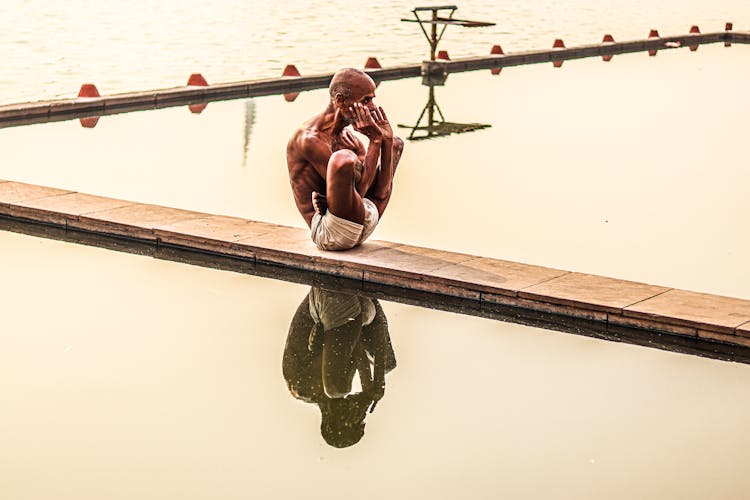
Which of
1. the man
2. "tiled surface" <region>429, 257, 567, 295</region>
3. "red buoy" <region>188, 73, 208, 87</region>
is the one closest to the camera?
"tiled surface" <region>429, 257, 567, 295</region>

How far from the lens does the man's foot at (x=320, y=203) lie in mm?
6219

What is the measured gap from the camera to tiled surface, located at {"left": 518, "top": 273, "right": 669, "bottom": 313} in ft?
18.4

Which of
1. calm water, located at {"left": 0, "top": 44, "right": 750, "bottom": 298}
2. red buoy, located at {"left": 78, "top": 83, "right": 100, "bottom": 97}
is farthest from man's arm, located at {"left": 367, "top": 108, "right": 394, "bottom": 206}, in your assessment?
red buoy, located at {"left": 78, "top": 83, "right": 100, "bottom": 97}

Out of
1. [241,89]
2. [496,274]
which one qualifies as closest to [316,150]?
[496,274]

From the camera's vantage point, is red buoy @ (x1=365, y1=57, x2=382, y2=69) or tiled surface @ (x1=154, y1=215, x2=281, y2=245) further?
red buoy @ (x1=365, y1=57, x2=382, y2=69)

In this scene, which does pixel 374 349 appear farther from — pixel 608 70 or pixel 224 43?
pixel 224 43

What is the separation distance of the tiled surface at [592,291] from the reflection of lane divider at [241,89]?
6262mm

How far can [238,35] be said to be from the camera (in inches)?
811

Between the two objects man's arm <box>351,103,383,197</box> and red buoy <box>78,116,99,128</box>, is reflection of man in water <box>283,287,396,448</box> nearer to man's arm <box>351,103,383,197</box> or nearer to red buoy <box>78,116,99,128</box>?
man's arm <box>351,103,383,197</box>

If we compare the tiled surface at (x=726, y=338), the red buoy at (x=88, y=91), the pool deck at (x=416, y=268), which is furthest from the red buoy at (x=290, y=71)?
the tiled surface at (x=726, y=338)

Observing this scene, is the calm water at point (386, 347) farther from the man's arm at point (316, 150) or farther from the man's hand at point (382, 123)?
the man's hand at point (382, 123)

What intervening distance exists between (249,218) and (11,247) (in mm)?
1426

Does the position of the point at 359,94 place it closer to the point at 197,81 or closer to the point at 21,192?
the point at 21,192

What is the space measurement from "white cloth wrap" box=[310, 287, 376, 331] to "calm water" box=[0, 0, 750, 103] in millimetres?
7101
